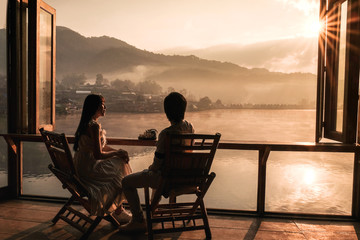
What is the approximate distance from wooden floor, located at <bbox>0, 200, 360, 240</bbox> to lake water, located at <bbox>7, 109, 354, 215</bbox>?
38.9 meters

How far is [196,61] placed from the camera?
248 feet

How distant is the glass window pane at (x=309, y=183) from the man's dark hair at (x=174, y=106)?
Result: 47655mm

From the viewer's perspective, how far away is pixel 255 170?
6241 cm

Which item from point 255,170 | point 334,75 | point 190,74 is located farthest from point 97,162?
point 190,74

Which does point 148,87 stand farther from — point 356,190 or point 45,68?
point 356,190

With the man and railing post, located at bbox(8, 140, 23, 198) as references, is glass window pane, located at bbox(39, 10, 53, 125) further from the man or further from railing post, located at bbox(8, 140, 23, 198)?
the man

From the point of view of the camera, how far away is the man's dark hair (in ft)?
8.33

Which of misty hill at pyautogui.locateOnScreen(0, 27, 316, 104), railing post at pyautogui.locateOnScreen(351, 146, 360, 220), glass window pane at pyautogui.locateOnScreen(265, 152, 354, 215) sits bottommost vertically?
glass window pane at pyautogui.locateOnScreen(265, 152, 354, 215)

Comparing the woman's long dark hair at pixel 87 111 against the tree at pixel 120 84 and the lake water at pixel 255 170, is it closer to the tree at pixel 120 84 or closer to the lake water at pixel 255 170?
the lake water at pixel 255 170

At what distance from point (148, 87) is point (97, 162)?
6394 cm

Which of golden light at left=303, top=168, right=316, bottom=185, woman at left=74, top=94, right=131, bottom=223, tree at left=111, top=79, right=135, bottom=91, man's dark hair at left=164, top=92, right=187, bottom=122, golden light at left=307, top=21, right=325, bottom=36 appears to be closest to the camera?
man's dark hair at left=164, top=92, right=187, bottom=122

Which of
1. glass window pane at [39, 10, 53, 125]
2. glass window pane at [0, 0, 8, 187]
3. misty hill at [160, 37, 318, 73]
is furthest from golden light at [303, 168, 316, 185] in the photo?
glass window pane at [0, 0, 8, 187]

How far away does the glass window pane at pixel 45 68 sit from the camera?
4.00 meters

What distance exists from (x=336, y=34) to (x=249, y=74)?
73.1 meters
